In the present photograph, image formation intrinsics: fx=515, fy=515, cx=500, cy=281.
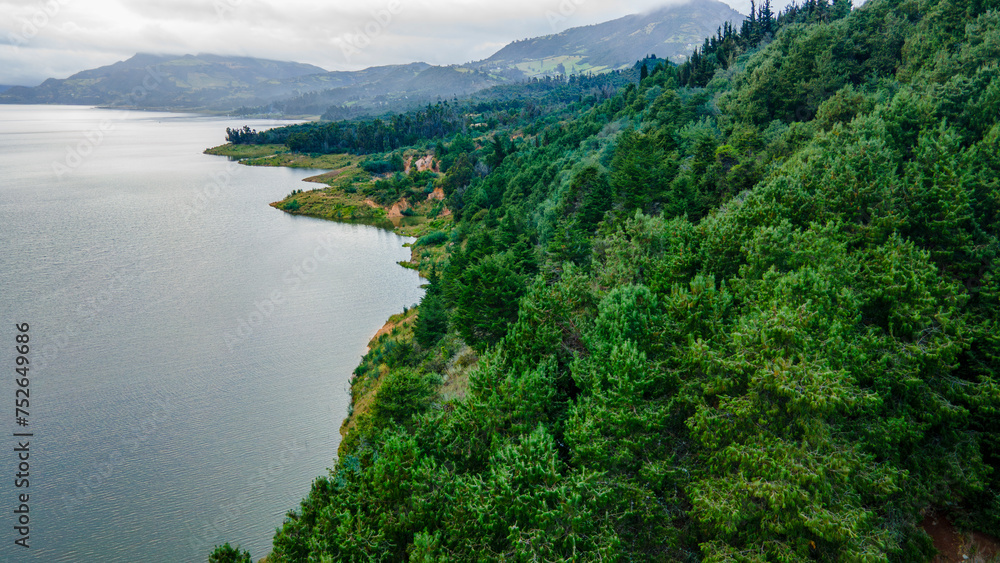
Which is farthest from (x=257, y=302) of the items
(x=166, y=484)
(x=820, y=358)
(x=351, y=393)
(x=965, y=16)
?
(x=965, y=16)

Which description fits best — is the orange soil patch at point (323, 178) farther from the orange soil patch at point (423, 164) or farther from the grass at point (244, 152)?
the grass at point (244, 152)

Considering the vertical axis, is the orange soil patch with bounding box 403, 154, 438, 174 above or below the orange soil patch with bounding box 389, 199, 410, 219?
above

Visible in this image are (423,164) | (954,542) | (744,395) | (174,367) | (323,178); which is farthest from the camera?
(323,178)

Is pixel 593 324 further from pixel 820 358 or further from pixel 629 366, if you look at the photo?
pixel 820 358

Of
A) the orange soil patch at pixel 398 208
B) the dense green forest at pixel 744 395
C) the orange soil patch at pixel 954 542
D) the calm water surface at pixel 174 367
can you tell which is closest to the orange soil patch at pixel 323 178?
the orange soil patch at pixel 398 208

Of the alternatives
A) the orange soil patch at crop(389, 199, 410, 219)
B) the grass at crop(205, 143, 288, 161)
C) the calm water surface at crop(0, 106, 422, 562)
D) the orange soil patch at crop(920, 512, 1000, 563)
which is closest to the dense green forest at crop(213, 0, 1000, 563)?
A: the orange soil patch at crop(920, 512, 1000, 563)

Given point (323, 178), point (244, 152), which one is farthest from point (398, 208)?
point (244, 152)

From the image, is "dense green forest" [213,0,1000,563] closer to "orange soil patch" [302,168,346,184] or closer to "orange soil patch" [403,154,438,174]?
"orange soil patch" [403,154,438,174]

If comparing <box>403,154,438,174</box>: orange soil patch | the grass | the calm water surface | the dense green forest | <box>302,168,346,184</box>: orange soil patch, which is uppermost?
the grass

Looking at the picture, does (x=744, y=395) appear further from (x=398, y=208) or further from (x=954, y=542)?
(x=398, y=208)
